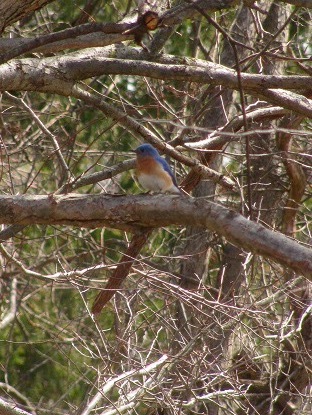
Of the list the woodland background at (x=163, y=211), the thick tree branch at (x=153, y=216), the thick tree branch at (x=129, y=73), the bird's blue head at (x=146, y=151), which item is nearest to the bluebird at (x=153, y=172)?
the bird's blue head at (x=146, y=151)

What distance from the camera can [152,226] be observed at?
3779mm

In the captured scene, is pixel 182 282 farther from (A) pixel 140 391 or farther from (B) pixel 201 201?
(B) pixel 201 201

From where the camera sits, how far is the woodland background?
12.6 ft

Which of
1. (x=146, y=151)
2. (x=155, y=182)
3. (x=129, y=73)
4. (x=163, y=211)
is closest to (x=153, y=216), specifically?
(x=163, y=211)

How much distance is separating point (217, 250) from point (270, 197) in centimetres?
91

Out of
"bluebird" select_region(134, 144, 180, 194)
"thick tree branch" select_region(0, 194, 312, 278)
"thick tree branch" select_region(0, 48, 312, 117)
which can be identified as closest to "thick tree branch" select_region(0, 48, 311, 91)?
"thick tree branch" select_region(0, 48, 312, 117)

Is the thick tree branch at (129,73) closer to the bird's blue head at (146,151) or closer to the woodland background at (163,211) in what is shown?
the woodland background at (163,211)

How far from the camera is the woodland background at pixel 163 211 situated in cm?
386

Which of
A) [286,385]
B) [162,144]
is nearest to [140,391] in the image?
[162,144]

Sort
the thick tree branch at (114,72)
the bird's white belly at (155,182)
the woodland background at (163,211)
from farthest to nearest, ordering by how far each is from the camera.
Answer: the bird's white belly at (155,182), the thick tree branch at (114,72), the woodland background at (163,211)

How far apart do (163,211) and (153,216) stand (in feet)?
0.31

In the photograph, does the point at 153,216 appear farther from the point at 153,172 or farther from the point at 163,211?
the point at 153,172

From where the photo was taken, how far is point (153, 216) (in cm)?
367

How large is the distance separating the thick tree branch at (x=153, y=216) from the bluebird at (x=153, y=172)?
6.17 feet
